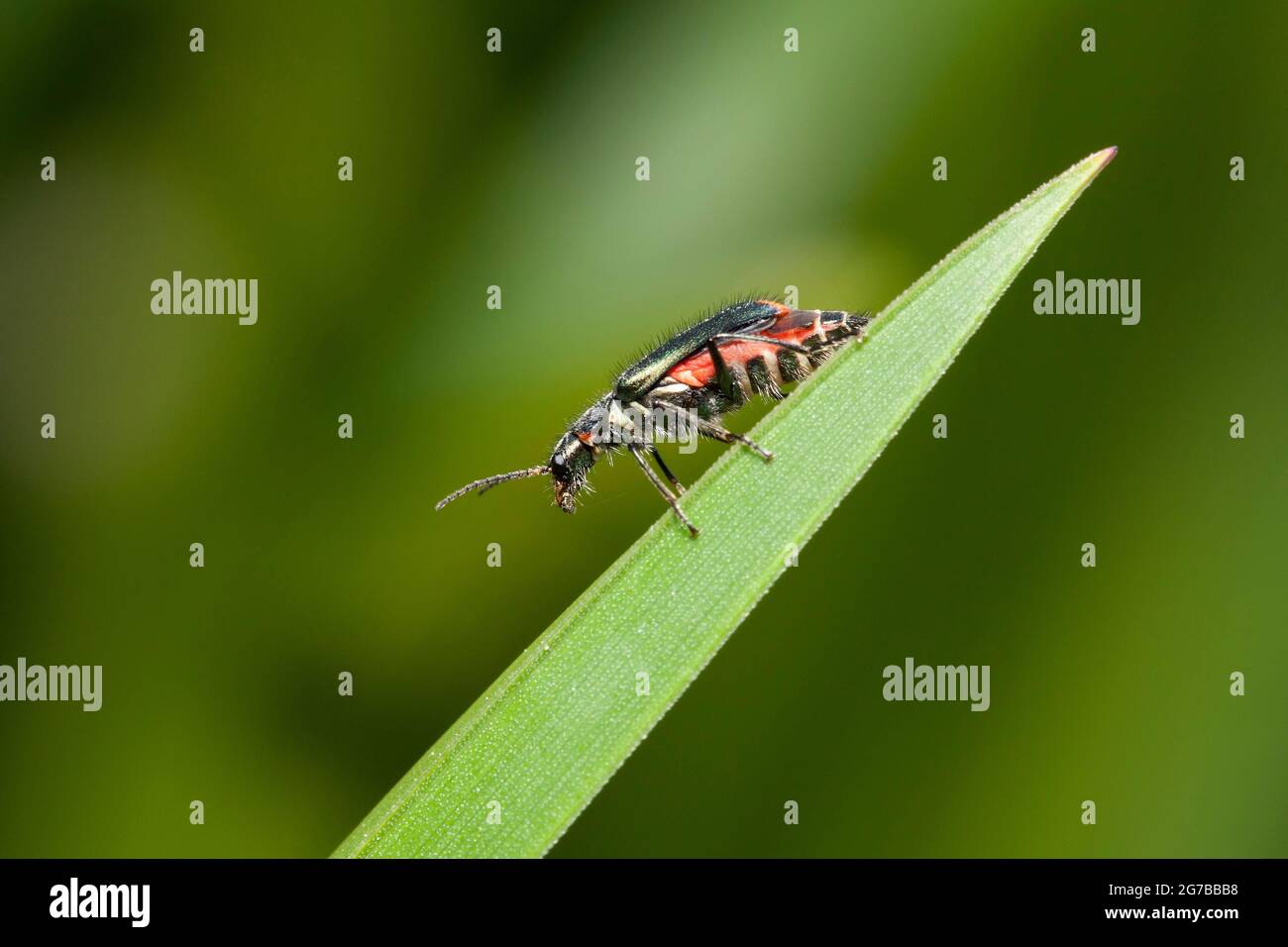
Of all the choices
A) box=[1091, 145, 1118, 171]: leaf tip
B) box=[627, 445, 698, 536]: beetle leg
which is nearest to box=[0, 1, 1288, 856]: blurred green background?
box=[627, 445, 698, 536]: beetle leg

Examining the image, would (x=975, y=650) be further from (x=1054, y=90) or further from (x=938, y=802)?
(x=1054, y=90)

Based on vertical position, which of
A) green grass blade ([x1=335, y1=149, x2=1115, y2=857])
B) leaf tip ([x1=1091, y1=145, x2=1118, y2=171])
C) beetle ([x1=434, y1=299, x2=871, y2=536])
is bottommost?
green grass blade ([x1=335, y1=149, x2=1115, y2=857])

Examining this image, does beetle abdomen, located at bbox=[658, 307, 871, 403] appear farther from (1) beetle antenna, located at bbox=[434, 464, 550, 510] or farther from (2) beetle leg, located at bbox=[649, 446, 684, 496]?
(1) beetle antenna, located at bbox=[434, 464, 550, 510]

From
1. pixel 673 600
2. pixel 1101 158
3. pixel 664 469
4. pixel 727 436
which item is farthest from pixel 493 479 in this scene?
pixel 1101 158

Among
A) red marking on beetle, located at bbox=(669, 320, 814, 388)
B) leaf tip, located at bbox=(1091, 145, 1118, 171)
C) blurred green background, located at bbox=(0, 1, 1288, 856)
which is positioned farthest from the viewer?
red marking on beetle, located at bbox=(669, 320, 814, 388)

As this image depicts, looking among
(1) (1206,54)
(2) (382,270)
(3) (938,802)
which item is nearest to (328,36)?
(2) (382,270)

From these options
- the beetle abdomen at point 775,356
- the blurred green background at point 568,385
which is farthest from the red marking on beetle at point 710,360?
the blurred green background at point 568,385
